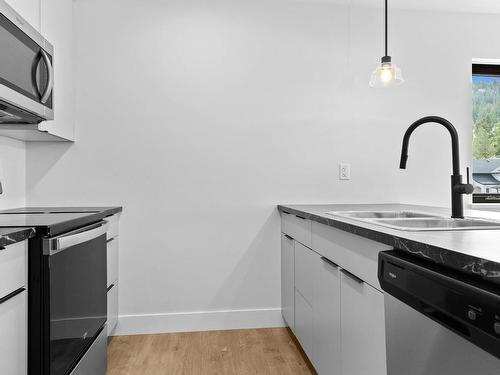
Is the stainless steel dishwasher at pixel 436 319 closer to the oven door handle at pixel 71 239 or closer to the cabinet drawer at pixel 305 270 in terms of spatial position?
the cabinet drawer at pixel 305 270

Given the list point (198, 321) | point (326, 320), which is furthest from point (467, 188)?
point (198, 321)

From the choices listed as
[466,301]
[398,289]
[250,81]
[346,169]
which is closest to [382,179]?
[346,169]

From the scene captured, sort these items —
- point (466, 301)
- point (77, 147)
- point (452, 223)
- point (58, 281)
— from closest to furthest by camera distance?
point (466, 301)
point (58, 281)
point (452, 223)
point (77, 147)

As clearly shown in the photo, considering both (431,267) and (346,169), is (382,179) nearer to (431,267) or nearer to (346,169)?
(346,169)

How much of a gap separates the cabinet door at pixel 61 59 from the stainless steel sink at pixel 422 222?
1630 mm

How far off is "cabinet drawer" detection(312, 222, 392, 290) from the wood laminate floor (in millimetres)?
774

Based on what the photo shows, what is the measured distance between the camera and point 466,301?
69cm

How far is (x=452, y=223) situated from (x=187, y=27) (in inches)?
80.6

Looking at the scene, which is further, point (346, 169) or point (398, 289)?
point (346, 169)

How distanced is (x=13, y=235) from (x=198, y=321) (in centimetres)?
168

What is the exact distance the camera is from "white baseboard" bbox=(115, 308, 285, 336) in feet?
8.34

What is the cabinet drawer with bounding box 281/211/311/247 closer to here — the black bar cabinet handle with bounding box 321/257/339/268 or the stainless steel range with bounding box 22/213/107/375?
the black bar cabinet handle with bounding box 321/257/339/268

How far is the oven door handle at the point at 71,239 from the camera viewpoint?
1279mm

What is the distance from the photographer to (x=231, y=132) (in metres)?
2.64
